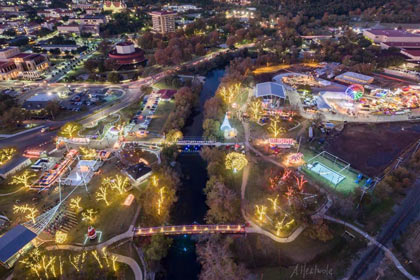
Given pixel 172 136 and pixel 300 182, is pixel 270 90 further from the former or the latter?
pixel 300 182

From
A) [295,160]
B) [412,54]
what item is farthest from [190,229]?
[412,54]

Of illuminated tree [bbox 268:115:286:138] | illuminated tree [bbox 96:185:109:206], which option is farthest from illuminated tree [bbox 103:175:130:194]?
illuminated tree [bbox 268:115:286:138]

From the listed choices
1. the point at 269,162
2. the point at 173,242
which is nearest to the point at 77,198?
the point at 173,242

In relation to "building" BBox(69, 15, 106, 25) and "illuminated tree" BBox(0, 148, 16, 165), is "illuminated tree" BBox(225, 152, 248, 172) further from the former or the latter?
"building" BBox(69, 15, 106, 25)

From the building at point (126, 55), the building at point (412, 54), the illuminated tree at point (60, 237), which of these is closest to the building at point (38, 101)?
the building at point (126, 55)

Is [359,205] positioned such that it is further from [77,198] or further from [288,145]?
[77,198]
